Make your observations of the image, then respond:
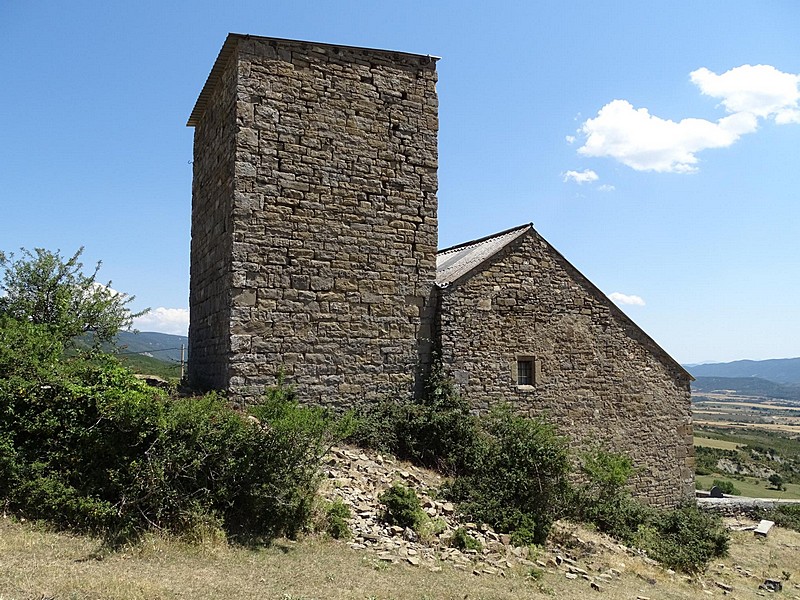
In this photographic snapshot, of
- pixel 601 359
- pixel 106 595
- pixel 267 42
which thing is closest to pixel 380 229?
pixel 267 42

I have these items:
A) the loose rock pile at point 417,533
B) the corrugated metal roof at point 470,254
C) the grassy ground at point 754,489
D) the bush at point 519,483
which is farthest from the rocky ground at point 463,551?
the grassy ground at point 754,489

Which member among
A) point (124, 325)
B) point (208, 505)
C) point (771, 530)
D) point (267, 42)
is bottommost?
point (771, 530)

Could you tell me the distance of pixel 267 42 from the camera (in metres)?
12.4

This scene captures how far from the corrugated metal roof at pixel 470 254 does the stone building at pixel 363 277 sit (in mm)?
107

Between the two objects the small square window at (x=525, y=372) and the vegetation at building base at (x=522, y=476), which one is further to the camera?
the small square window at (x=525, y=372)

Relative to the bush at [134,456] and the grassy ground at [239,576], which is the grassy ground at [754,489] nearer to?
the grassy ground at [239,576]

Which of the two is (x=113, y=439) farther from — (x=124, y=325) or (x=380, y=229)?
(x=124, y=325)

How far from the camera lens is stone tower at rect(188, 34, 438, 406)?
472 inches

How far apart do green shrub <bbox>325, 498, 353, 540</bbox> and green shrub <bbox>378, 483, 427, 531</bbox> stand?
607 millimetres

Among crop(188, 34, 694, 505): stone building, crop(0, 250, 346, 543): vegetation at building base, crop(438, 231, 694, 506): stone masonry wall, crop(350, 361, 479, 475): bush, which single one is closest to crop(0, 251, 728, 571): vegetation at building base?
crop(0, 250, 346, 543): vegetation at building base

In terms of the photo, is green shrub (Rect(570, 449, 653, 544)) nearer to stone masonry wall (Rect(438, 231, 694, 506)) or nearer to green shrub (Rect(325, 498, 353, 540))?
stone masonry wall (Rect(438, 231, 694, 506))

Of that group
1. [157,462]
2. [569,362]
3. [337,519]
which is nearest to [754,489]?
[569,362]

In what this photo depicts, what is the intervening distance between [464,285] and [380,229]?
7.38 feet

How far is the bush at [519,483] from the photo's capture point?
34.2 ft
